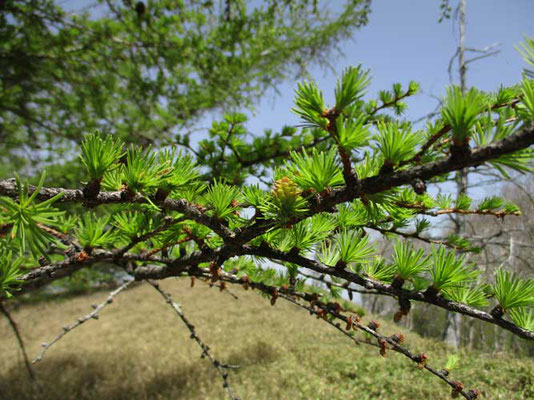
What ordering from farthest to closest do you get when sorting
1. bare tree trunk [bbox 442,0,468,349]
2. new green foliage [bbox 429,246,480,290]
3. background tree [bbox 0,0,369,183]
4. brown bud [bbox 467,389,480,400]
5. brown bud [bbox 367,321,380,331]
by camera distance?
1. bare tree trunk [bbox 442,0,468,349]
2. background tree [bbox 0,0,369,183]
3. brown bud [bbox 367,321,380,331]
4. brown bud [bbox 467,389,480,400]
5. new green foliage [bbox 429,246,480,290]

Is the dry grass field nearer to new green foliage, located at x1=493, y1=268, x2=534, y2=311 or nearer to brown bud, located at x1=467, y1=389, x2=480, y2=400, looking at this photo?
brown bud, located at x1=467, y1=389, x2=480, y2=400

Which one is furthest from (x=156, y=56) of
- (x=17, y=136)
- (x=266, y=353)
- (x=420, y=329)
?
(x=420, y=329)

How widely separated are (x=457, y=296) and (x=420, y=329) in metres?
13.6

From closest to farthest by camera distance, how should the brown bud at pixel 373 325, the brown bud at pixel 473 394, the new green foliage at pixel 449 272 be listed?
the new green foliage at pixel 449 272, the brown bud at pixel 473 394, the brown bud at pixel 373 325

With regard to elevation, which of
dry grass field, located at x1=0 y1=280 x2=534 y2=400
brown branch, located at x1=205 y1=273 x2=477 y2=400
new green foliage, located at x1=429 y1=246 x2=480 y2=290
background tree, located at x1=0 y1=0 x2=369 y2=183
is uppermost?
background tree, located at x1=0 y1=0 x2=369 y2=183

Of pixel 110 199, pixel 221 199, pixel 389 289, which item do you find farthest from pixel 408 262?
pixel 110 199

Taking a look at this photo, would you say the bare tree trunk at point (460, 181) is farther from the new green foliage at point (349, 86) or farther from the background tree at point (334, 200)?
the new green foliage at point (349, 86)

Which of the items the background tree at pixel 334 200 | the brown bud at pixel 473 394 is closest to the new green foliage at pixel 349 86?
the background tree at pixel 334 200

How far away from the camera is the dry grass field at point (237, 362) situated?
3.11m

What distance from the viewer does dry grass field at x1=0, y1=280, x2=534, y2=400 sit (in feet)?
10.2

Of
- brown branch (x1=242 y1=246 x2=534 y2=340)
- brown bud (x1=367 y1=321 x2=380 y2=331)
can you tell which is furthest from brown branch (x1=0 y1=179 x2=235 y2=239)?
brown bud (x1=367 y1=321 x2=380 y2=331)

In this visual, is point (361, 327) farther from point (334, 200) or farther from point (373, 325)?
point (334, 200)

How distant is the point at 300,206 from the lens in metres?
0.50

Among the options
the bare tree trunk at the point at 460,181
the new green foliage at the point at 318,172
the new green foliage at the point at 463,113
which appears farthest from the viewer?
the bare tree trunk at the point at 460,181
